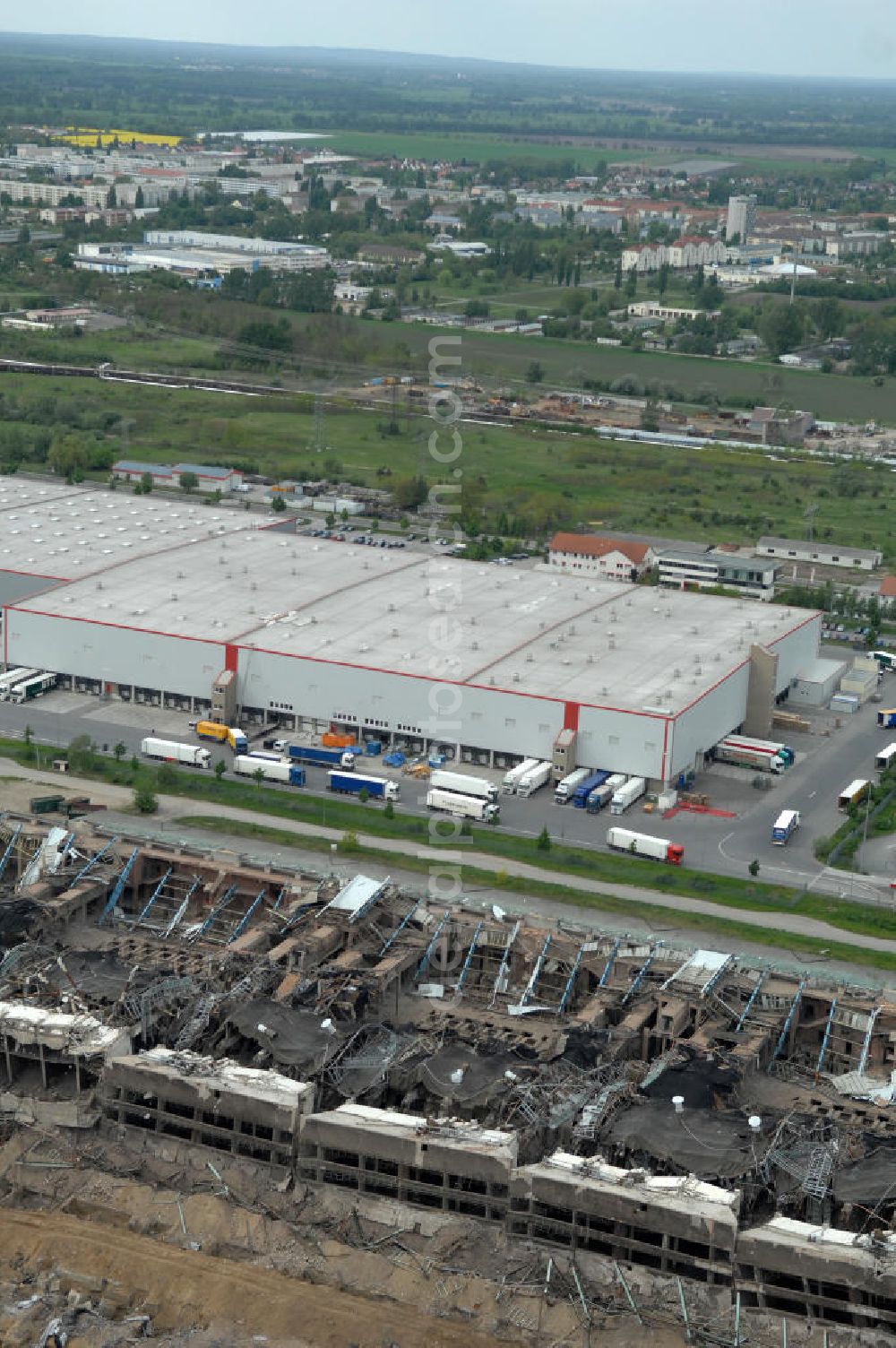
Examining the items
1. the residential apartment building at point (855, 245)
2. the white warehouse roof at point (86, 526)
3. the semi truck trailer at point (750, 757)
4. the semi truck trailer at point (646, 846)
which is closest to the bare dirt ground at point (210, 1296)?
Answer: the semi truck trailer at point (646, 846)

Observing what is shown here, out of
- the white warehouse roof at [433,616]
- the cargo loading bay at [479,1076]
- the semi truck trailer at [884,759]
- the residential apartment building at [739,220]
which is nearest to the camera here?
the cargo loading bay at [479,1076]

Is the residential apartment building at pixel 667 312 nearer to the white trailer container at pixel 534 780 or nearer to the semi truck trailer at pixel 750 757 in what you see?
the semi truck trailer at pixel 750 757

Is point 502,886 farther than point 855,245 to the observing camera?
No

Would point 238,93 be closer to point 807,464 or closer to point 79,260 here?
point 79,260

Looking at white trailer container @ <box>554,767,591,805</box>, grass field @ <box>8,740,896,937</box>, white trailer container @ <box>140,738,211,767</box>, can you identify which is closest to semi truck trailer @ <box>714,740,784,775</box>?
white trailer container @ <box>554,767,591,805</box>

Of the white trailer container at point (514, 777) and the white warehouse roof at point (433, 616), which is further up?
the white warehouse roof at point (433, 616)

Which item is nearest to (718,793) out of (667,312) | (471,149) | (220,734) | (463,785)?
(463,785)

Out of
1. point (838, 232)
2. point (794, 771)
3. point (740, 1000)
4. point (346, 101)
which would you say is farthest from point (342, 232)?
point (346, 101)

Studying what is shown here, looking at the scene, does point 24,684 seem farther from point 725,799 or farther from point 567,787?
point 725,799
